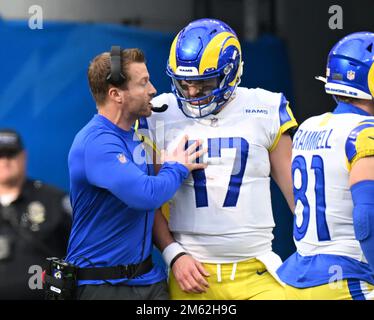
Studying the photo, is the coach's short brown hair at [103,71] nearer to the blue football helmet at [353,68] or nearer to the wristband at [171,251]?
the wristband at [171,251]

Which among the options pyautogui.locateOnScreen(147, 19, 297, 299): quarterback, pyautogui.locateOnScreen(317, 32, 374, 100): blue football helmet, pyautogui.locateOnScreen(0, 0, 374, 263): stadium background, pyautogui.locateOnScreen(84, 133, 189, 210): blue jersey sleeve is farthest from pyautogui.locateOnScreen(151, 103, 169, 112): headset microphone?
pyautogui.locateOnScreen(0, 0, 374, 263): stadium background

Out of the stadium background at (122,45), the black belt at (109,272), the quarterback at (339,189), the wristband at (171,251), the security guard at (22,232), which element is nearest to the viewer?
the quarterback at (339,189)

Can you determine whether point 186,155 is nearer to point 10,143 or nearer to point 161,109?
point 161,109

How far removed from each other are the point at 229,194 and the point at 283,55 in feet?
5.47

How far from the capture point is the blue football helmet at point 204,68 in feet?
9.86

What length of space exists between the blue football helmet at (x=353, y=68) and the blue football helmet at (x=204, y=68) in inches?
14.1

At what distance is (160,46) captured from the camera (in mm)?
4215

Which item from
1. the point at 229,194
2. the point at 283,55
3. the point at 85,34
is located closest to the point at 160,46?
the point at 85,34

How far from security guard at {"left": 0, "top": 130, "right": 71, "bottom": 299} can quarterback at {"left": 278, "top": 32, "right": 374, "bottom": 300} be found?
1.10 m

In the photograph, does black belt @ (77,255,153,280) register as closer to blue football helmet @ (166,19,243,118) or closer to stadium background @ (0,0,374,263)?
blue football helmet @ (166,19,243,118)

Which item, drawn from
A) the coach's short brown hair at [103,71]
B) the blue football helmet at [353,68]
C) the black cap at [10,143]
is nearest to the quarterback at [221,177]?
the coach's short brown hair at [103,71]

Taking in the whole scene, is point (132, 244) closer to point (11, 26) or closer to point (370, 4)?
point (11, 26)

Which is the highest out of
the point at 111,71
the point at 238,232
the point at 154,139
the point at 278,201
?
the point at 111,71

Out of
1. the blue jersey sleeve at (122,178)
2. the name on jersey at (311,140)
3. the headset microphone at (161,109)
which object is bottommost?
the blue jersey sleeve at (122,178)
